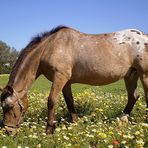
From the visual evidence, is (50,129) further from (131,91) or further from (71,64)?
(131,91)

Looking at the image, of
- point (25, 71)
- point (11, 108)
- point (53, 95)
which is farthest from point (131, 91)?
point (11, 108)

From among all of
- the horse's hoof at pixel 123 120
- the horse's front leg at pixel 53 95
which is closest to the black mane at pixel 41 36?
the horse's front leg at pixel 53 95

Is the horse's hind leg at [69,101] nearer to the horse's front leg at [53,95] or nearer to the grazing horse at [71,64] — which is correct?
the grazing horse at [71,64]

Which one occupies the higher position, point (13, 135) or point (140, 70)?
point (140, 70)

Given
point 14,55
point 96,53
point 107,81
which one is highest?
Result: point 96,53

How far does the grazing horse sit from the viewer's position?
7.42 m

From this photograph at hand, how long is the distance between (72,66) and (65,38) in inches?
29.2

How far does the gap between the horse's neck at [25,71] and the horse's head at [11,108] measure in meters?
0.28

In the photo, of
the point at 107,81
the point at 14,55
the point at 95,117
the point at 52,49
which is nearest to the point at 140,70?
the point at 107,81

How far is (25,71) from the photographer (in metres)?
7.63

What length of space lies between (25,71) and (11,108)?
0.94m

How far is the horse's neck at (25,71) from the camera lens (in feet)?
24.8

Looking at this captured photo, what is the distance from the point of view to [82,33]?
28.3 feet

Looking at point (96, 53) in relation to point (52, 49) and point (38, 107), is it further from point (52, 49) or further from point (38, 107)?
point (38, 107)
